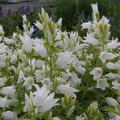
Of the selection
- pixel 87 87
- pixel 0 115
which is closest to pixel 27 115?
pixel 0 115

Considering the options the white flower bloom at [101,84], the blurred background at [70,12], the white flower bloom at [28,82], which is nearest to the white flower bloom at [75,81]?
the white flower bloom at [101,84]

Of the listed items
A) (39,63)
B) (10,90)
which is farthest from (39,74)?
(10,90)

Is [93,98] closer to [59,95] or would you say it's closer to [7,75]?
[59,95]

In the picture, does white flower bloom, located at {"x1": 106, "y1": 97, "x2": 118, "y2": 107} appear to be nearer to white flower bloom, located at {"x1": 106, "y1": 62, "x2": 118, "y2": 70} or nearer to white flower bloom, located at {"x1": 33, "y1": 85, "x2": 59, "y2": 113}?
white flower bloom, located at {"x1": 106, "y1": 62, "x2": 118, "y2": 70}

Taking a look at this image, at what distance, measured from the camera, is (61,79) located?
2.24 meters

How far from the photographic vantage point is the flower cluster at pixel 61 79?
2.07m

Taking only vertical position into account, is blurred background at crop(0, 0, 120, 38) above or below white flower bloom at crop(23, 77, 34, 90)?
below

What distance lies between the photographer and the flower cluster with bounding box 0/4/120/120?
207cm

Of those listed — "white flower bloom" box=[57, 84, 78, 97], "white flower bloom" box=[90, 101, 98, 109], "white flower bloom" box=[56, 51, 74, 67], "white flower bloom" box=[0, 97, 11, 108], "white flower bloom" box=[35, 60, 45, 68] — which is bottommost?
"white flower bloom" box=[90, 101, 98, 109]

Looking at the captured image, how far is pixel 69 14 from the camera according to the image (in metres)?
7.23

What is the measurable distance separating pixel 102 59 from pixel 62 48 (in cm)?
25

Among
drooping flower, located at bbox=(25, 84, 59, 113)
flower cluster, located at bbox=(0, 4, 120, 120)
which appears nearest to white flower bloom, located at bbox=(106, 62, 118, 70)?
flower cluster, located at bbox=(0, 4, 120, 120)

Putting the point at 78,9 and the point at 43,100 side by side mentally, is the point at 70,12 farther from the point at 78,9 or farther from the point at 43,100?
the point at 43,100

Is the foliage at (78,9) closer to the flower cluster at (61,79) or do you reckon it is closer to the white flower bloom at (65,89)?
the flower cluster at (61,79)
